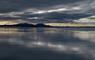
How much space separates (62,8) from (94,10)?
148cm

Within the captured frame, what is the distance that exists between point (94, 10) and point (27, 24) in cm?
310

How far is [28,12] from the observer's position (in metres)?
16.9

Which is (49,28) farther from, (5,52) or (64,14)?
(5,52)

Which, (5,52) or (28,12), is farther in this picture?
(28,12)

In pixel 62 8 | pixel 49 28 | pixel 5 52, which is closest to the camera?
pixel 5 52

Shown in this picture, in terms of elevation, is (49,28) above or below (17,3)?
below

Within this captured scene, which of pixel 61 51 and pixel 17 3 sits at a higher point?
pixel 17 3

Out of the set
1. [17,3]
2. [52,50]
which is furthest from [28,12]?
[52,50]

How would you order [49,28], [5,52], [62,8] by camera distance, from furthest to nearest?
[62,8] < [49,28] < [5,52]

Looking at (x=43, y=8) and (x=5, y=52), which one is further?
(x=43, y=8)

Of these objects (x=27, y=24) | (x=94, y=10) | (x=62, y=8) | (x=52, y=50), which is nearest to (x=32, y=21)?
(x=27, y=24)

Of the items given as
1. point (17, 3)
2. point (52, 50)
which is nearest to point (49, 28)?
point (17, 3)

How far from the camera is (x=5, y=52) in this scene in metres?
7.87

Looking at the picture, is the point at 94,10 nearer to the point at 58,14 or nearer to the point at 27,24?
the point at 58,14
